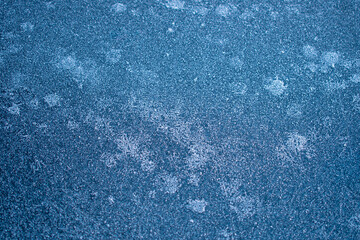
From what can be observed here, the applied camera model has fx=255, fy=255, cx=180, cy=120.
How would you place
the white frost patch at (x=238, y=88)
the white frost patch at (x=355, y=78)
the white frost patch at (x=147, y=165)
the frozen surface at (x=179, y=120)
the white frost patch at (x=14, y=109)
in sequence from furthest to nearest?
the white frost patch at (x=355, y=78) → the white frost patch at (x=238, y=88) → the white frost patch at (x=14, y=109) → the white frost patch at (x=147, y=165) → the frozen surface at (x=179, y=120)

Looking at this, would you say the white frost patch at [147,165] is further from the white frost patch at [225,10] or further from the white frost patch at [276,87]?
the white frost patch at [225,10]

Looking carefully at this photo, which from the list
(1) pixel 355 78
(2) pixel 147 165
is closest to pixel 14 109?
(2) pixel 147 165

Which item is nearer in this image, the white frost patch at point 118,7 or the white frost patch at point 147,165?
the white frost patch at point 147,165

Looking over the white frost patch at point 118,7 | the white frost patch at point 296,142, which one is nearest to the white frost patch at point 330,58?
the white frost patch at point 296,142

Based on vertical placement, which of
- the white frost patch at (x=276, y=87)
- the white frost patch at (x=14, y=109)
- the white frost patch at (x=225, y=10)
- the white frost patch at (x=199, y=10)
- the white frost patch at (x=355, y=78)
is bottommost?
the white frost patch at (x=14, y=109)

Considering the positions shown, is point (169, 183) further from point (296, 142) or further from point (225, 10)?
point (225, 10)

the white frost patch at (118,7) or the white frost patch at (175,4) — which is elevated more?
the white frost patch at (175,4)

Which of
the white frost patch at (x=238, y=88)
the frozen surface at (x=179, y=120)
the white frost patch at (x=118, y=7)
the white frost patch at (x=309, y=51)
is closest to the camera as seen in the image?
the frozen surface at (x=179, y=120)

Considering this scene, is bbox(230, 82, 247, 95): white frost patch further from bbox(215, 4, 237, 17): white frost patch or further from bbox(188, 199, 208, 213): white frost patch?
bbox(188, 199, 208, 213): white frost patch
